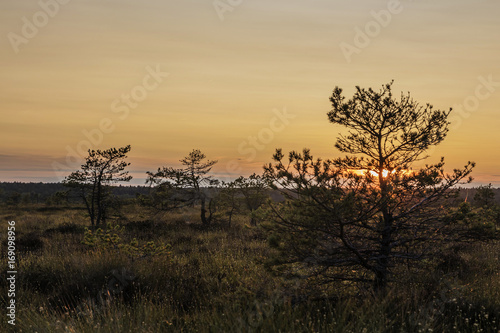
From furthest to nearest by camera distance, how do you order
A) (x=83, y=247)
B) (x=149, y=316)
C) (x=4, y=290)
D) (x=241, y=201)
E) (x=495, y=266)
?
(x=241, y=201) → (x=83, y=247) → (x=495, y=266) → (x=4, y=290) → (x=149, y=316)

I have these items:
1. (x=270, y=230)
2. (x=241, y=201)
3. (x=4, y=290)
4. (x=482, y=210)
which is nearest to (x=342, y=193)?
(x=270, y=230)

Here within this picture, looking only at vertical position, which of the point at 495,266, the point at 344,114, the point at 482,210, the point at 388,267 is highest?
the point at 344,114

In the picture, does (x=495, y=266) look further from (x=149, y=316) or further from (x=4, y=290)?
(x=4, y=290)

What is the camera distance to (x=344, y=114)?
671 centimetres

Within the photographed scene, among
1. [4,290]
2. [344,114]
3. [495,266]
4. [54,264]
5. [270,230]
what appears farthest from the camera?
[495,266]

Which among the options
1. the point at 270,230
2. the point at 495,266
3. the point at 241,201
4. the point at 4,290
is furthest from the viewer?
the point at 241,201

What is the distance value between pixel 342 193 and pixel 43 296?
5647mm

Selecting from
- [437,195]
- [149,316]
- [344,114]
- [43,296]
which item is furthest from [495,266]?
[43,296]

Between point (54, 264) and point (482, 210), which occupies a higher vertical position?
point (482, 210)

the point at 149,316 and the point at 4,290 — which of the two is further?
the point at 4,290

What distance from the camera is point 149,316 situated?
211 inches

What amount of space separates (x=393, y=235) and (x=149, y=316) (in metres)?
4.09

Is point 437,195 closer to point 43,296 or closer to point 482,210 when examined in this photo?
point 482,210

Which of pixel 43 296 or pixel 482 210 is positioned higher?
pixel 482 210
